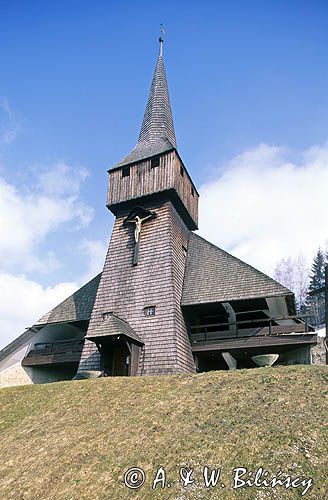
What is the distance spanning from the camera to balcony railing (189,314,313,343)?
1827 centimetres

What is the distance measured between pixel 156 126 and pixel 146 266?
9465 millimetres

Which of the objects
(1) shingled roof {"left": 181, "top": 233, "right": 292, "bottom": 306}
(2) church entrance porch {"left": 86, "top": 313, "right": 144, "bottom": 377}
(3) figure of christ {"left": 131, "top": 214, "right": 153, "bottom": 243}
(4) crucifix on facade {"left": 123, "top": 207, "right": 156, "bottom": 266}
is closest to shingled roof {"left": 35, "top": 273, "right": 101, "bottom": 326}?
(2) church entrance porch {"left": 86, "top": 313, "right": 144, "bottom": 377}

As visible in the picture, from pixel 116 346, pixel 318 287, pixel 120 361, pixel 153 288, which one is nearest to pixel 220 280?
pixel 153 288

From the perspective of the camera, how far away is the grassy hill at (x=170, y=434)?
8.40m

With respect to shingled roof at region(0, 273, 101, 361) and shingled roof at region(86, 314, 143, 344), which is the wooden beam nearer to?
shingled roof at region(86, 314, 143, 344)

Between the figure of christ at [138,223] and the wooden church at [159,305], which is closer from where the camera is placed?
the wooden church at [159,305]

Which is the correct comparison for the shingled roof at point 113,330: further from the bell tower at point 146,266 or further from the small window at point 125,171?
the small window at point 125,171

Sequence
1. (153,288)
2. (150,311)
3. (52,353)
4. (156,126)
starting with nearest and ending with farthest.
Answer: (150,311)
(153,288)
(52,353)
(156,126)

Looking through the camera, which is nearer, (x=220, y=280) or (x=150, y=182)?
(x=220, y=280)

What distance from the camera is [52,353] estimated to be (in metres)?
22.6
